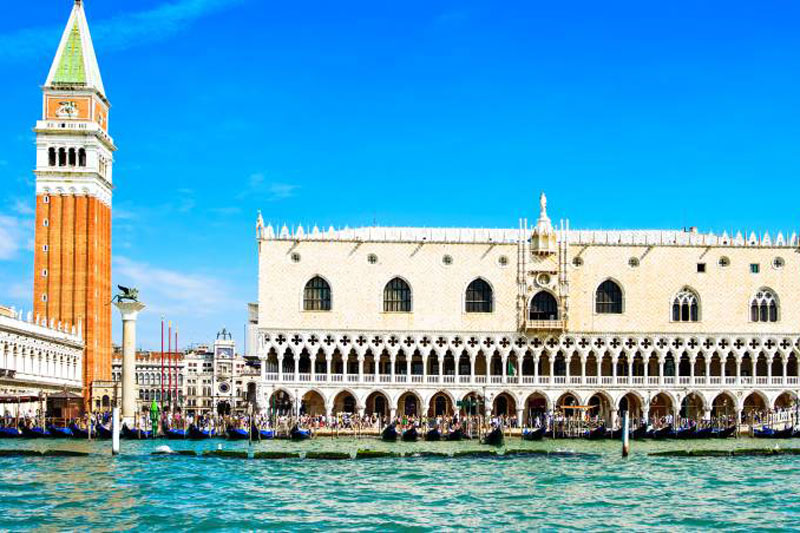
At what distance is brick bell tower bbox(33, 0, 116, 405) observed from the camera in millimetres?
68375

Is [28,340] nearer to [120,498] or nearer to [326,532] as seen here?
[120,498]

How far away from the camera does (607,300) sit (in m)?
55.6

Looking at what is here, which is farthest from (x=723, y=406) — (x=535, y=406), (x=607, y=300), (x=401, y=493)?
(x=401, y=493)

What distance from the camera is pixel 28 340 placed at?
58.2 meters

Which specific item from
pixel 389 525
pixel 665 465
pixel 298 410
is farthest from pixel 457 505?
pixel 298 410

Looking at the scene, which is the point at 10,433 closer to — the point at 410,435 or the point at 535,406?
the point at 410,435

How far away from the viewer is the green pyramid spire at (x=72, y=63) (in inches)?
2817

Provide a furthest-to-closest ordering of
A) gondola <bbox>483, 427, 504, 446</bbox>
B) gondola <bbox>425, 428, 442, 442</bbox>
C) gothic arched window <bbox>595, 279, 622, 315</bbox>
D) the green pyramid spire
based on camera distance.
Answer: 1. the green pyramid spire
2. gothic arched window <bbox>595, 279, 622, 315</bbox>
3. gondola <bbox>425, 428, 442, 442</bbox>
4. gondola <bbox>483, 427, 504, 446</bbox>

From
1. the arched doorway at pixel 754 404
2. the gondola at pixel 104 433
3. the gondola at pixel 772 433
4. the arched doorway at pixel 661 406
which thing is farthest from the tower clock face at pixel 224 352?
the gondola at pixel 772 433

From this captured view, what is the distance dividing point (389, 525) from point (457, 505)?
298cm

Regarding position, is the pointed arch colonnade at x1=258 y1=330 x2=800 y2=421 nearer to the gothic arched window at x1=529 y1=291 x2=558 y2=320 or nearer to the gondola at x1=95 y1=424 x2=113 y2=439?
the gothic arched window at x1=529 y1=291 x2=558 y2=320

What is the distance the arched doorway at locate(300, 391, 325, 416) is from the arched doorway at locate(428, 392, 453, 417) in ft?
16.2

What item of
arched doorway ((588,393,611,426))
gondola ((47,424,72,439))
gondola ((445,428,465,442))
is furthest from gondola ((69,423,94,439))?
arched doorway ((588,393,611,426))

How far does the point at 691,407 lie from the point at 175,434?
78.5 feet
